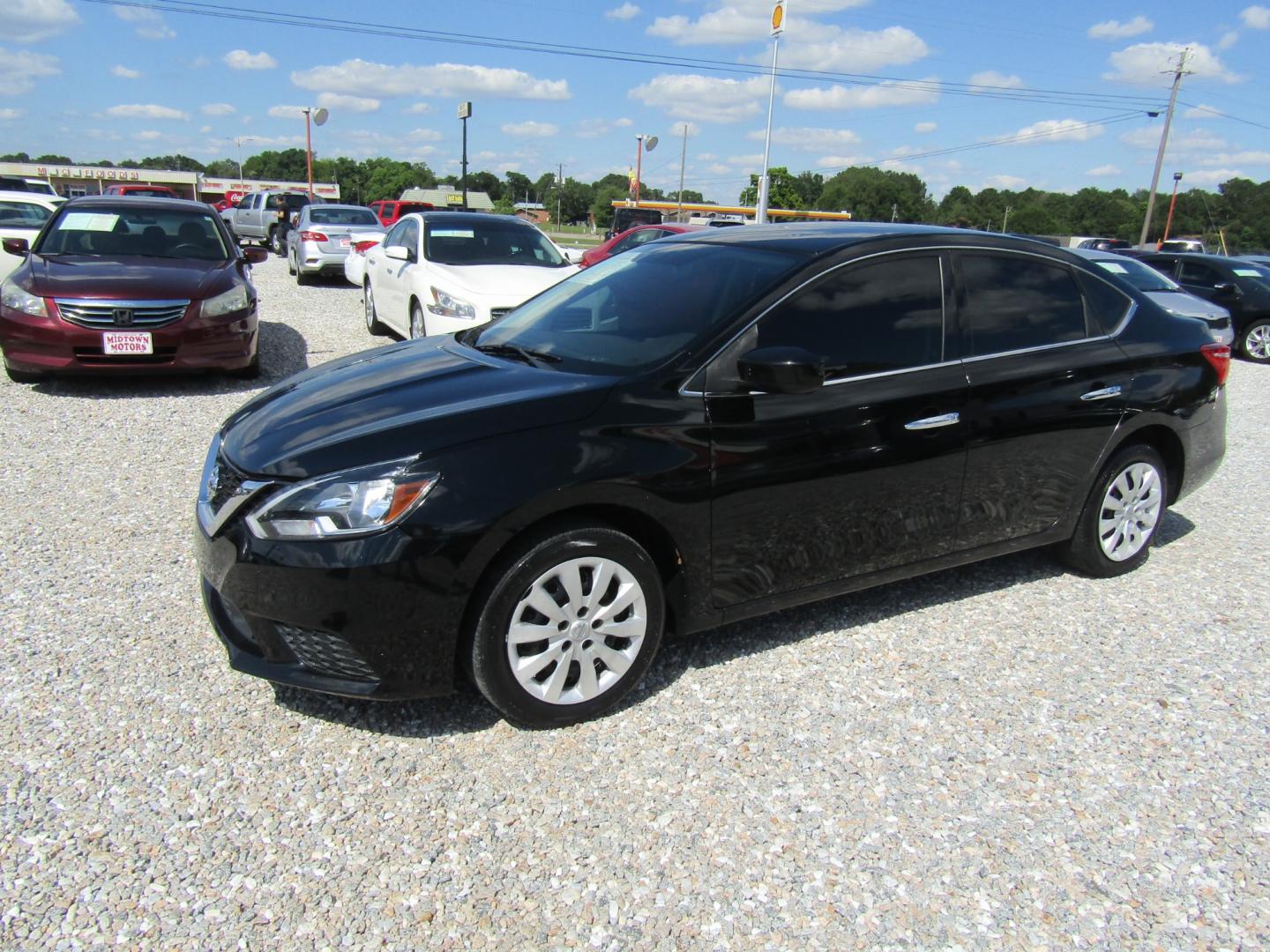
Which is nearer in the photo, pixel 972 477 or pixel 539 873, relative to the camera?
pixel 539 873

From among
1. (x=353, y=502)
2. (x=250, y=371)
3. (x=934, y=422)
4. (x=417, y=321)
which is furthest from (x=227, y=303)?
(x=934, y=422)

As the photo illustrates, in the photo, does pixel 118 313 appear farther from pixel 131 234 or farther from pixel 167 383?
pixel 131 234

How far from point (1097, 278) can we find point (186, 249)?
777cm

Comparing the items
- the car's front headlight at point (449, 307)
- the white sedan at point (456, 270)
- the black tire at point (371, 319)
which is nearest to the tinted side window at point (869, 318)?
the white sedan at point (456, 270)

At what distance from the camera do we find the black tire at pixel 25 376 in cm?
748

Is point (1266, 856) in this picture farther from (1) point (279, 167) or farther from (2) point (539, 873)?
(1) point (279, 167)

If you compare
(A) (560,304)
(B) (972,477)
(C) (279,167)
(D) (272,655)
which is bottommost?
(D) (272,655)

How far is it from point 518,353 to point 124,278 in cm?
544

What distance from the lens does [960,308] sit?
3.77 m

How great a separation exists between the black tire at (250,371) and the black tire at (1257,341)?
14.0m

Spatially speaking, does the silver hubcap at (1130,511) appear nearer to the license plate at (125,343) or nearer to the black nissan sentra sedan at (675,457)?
the black nissan sentra sedan at (675,457)

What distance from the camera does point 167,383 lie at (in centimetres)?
814

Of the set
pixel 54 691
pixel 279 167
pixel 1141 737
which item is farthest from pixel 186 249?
pixel 279 167

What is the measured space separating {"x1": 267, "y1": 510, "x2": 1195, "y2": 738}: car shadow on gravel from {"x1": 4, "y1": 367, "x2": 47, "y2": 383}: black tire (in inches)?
233
